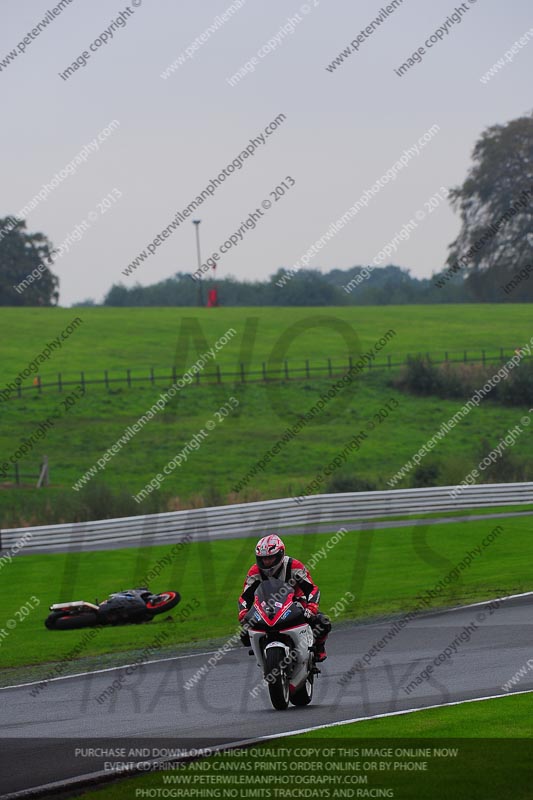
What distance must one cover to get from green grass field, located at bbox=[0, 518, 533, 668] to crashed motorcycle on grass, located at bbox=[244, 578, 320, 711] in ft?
18.4

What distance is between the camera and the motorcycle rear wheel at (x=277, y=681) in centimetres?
1085

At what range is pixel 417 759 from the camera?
28.3 feet

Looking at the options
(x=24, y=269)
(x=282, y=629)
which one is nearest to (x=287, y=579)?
(x=282, y=629)

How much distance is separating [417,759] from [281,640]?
8.72ft

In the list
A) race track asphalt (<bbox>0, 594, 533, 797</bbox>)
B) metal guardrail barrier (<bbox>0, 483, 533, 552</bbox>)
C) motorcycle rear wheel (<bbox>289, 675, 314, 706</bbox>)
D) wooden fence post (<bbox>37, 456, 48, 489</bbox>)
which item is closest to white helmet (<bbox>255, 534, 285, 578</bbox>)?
motorcycle rear wheel (<bbox>289, 675, 314, 706</bbox>)

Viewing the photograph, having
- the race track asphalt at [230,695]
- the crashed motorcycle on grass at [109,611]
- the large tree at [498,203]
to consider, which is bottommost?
the crashed motorcycle on grass at [109,611]

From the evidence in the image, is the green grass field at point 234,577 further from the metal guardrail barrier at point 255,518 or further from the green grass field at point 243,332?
the green grass field at point 243,332

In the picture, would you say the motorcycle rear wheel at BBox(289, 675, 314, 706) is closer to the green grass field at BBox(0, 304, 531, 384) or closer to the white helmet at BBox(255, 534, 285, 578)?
the white helmet at BBox(255, 534, 285, 578)

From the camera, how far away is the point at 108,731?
10.7 metres

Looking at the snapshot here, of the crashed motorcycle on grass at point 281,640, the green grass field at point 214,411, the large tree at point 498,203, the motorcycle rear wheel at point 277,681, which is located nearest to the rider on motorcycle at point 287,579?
the crashed motorcycle on grass at point 281,640

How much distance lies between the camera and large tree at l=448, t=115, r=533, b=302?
8412 cm

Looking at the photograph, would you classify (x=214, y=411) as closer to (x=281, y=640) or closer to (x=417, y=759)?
(x=281, y=640)

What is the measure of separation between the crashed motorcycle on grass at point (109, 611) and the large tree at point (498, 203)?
221ft

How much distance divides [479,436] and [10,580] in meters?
32.2
